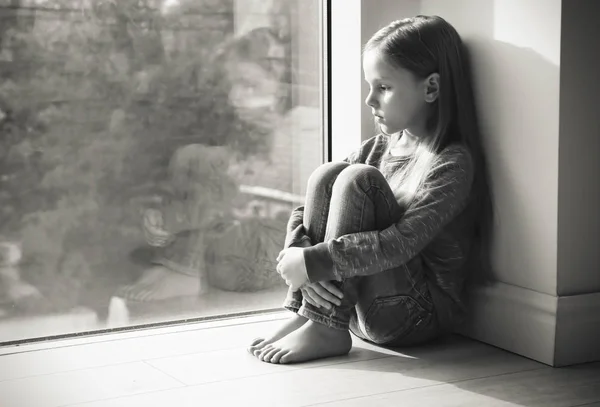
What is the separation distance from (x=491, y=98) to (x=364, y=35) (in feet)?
1.28

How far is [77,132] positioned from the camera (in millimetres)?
1684

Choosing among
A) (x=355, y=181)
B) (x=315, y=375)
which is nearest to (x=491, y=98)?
(x=355, y=181)

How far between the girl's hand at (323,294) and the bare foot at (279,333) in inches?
3.3

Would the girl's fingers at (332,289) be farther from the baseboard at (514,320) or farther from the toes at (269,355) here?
the baseboard at (514,320)

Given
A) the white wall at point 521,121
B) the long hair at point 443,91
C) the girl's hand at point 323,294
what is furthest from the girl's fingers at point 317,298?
the white wall at point 521,121

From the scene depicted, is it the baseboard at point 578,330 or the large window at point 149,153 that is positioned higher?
the large window at point 149,153

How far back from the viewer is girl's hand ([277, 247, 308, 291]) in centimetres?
143

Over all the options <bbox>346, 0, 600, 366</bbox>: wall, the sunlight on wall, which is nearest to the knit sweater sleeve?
<bbox>346, 0, 600, 366</bbox>: wall

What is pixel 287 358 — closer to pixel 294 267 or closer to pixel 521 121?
pixel 294 267

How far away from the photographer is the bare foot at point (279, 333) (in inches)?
59.7

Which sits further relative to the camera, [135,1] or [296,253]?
[135,1]

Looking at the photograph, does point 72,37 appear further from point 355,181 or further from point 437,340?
point 437,340

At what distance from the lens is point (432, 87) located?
1547 mm

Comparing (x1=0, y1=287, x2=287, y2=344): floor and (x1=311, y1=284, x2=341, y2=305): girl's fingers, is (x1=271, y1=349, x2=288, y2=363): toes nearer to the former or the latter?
(x1=311, y1=284, x2=341, y2=305): girl's fingers
